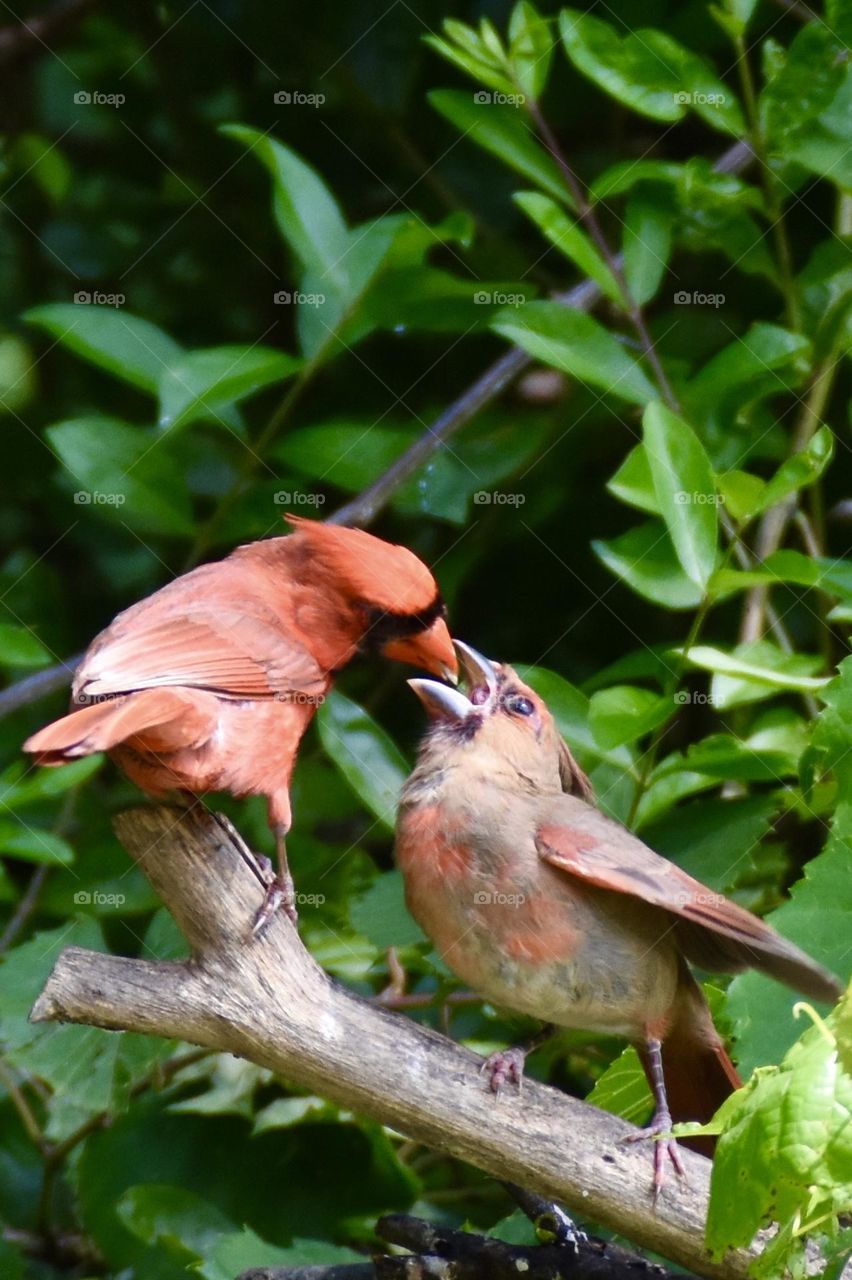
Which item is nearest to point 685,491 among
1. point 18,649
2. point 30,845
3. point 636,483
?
point 636,483

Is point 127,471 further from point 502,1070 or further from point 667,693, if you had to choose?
point 502,1070

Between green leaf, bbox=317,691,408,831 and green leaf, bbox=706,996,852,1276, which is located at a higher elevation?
green leaf, bbox=706,996,852,1276

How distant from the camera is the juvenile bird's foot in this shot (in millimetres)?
2197

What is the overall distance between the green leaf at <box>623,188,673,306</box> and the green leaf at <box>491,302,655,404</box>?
14cm

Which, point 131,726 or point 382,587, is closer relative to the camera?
point 131,726

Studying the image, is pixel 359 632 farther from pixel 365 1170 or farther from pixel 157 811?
pixel 365 1170

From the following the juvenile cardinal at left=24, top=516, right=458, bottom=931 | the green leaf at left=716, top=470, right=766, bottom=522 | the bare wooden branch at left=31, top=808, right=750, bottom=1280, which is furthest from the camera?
the green leaf at left=716, top=470, right=766, bottom=522

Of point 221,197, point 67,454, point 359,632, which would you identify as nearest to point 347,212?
point 221,197

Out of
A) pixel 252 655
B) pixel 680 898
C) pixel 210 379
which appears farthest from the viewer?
pixel 210 379

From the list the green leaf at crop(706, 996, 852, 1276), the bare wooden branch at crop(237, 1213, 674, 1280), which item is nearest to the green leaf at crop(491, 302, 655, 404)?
the bare wooden branch at crop(237, 1213, 674, 1280)

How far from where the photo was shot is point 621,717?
2744 mm

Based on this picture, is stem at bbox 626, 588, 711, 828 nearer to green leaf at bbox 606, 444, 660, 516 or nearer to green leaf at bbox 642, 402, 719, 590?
green leaf at bbox 642, 402, 719, 590

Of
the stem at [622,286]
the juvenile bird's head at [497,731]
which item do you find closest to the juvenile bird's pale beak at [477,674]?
the juvenile bird's head at [497,731]

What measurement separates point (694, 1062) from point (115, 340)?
171 centimetres
